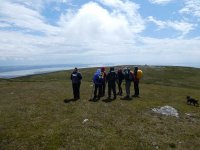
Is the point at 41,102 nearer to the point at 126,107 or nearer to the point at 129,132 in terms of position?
the point at 126,107

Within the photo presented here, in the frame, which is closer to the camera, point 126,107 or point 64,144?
point 64,144

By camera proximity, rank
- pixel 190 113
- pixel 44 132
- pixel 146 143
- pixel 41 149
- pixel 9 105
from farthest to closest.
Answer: pixel 9 105, pixel 190 113, pixel 44 132, pixel 146 143, pixel 41 149

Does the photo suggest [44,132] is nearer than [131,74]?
Yes

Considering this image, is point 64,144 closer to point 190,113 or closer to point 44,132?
point 44,132

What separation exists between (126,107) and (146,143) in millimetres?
10387

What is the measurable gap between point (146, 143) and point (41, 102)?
16.9 m

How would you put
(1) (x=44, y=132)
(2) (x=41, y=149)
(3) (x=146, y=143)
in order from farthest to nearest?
(1) (x=44, y=132), (3) (x=146, y=143), (2) (x=41, y=149)

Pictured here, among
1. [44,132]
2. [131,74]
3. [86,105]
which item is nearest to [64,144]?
[44,132]

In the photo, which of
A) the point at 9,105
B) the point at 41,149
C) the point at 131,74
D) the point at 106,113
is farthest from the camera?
the point at 131,74

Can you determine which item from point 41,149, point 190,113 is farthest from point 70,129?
point 190,113

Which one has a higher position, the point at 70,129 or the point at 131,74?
the point at 131,74

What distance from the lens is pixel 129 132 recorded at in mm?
20844

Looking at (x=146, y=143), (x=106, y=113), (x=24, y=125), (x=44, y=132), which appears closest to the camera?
(x=146, y=143)

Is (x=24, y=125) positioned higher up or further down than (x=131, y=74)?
further down
